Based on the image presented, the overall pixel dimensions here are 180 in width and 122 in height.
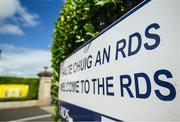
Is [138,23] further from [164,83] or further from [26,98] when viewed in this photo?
[26,98]

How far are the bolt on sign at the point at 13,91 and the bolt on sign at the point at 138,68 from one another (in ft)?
70.1

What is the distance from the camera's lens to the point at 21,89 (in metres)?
22.8

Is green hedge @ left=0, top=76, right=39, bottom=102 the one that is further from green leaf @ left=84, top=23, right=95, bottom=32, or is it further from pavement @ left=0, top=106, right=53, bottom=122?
green leaf @ left=84, top=23, right=95, bottom=32

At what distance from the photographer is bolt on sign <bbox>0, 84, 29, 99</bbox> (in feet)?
71.4

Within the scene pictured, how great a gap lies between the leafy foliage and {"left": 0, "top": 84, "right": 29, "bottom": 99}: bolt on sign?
19.0m

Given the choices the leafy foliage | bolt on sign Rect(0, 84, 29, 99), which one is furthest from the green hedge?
the leafy foliage

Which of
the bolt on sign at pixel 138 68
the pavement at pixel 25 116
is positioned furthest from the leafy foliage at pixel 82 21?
the pavement at pixel 25 116

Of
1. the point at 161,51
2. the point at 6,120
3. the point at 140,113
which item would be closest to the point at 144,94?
the point at 140,113

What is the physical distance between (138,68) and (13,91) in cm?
2265

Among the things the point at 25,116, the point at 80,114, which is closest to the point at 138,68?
the point at 80,114

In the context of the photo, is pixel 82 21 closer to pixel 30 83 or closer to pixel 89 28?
pixel 89 28

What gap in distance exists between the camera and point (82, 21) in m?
3.00

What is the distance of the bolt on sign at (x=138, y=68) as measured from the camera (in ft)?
3.52

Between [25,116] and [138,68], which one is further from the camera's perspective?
[25,116]
